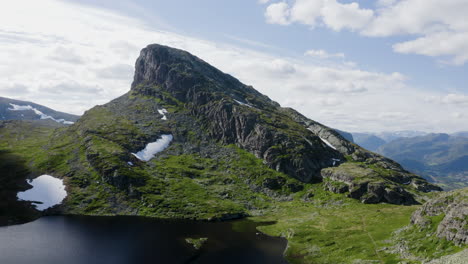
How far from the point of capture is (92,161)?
586ft

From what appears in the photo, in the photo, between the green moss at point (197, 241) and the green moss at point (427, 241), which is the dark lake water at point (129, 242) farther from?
the green moss at point (427, 241)

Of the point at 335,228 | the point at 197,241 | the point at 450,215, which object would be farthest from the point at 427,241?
the point at 197,241

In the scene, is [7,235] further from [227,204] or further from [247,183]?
[247,183]

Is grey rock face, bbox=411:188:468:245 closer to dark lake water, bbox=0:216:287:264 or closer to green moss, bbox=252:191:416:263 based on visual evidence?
green moss, bbox=252:191:416:263

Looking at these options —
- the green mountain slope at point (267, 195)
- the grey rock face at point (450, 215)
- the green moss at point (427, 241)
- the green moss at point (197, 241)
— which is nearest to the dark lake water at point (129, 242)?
the green moss at point (197, 241)

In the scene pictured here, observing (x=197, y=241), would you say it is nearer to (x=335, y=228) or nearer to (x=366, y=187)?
(x=335, y=228)

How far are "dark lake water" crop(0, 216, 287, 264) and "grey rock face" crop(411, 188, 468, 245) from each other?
142 feet

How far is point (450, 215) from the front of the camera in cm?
7631

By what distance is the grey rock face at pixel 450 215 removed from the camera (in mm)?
70356

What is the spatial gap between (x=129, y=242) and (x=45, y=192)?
3188 inches

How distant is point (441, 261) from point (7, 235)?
12694 centimetres

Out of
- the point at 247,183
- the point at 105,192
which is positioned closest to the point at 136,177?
the point at 105,192

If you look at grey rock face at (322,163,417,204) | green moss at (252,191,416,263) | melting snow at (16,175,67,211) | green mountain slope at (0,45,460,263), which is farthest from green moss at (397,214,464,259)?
melting snow at (16,175,67,211)

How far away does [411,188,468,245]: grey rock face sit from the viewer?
7036cm
